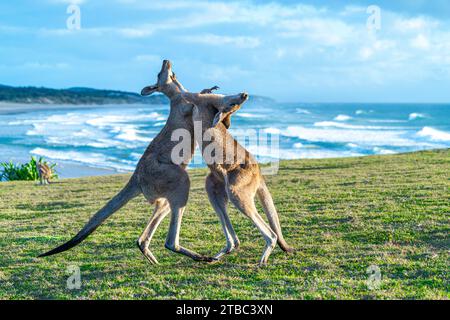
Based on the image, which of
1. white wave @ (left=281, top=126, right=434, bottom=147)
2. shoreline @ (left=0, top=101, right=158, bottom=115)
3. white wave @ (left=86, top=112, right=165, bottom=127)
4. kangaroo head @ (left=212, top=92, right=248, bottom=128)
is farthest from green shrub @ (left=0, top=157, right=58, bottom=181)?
shoreline @ (left=0, top=101, right=158, bottom=115)

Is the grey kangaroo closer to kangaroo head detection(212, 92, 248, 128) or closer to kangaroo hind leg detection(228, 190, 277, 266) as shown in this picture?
kangaroo head detection(212, 92, 248, 128)

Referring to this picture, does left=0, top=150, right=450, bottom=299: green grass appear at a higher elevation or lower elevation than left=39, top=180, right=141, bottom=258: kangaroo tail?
lower

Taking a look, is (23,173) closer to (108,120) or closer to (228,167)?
(228,167)

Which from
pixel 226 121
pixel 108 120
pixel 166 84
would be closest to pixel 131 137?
pixel 108 120

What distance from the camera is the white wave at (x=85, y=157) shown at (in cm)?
2809

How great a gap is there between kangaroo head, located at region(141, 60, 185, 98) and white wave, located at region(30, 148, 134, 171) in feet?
67.2

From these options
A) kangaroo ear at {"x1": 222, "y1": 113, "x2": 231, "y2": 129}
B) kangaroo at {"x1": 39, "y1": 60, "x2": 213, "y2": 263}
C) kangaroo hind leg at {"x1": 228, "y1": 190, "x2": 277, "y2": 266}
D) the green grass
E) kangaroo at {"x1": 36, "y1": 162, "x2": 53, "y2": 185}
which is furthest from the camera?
kangaroo at {"x1": 36, "y1": 162, "x2": 53, "y2": 185}

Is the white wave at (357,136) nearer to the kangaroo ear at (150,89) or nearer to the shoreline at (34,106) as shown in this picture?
the kangaroo ear at (150,89)

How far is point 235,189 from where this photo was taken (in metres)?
5.54

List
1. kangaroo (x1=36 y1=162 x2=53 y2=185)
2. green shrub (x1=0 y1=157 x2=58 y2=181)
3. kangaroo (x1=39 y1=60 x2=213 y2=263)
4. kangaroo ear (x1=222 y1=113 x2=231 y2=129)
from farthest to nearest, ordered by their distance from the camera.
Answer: green shrub (x1=0 y1=157 x2=58 y2=181) → kangaroo (x1=36 y1=162 x2=53 y2=185) → kangaroo ear (x1=222 y1=113 x2=231 y2=129) → kangaroo (x1=39 y1=60 x2=213 y2=263)

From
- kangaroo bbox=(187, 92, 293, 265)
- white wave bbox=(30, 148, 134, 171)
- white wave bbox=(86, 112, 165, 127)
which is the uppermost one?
kangaroo bbox=(187, 92, 293, 265)

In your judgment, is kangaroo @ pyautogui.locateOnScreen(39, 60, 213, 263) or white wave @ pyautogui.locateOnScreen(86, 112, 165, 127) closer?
kangaroo @ pyautogui.locateOnScreen(39, 60, 213, 263)

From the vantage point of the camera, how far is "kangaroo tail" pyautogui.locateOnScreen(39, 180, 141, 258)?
5.65 meters
